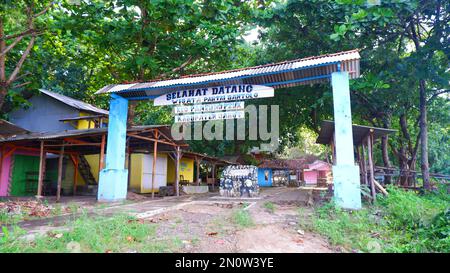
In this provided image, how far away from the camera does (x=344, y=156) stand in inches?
317

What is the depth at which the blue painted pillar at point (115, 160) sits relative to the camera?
10.9 m

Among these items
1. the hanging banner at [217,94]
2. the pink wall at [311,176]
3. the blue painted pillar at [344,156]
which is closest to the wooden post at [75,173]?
the hanging banner at [217,94]

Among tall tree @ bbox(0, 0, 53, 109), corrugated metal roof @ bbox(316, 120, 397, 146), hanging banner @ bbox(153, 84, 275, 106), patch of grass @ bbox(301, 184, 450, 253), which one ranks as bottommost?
patch of grass @ bbox(301, 184, 450, 253)

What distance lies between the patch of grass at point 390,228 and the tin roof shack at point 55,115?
15.2m

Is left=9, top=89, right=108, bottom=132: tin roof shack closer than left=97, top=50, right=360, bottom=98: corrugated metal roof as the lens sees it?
No

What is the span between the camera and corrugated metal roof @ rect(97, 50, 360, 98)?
330 inches

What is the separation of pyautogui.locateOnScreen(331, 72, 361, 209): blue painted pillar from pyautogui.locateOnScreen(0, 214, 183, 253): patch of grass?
4.99 meters

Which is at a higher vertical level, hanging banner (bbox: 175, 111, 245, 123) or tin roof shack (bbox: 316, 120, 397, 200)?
hanging banner (bbox: 175, 111, 245, 123)

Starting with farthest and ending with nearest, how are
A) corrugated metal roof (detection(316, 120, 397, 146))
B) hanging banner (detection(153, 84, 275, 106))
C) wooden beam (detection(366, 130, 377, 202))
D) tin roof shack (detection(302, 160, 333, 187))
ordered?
tin roof shack (detection(302, 160, 333, 187)), hanging banner (detection(153, 84, 275, 106)), corrugated metal roof (detection(316, 120, 397, 146)), wooden beam (detection(366, 130, 377, 202))

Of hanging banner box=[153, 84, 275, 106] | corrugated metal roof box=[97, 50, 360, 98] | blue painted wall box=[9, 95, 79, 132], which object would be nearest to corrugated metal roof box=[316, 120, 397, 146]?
corrugated metal roof box=[97, 50, 360, 98]

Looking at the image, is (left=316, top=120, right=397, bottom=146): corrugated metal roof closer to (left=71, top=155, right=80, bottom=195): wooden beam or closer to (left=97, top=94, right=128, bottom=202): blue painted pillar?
(left=97, top=94, right=128, bottom=202): blue painted pillar

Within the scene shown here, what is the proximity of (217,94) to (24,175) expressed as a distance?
12.6m

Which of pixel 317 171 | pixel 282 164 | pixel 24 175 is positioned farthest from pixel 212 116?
pixel 317 171
